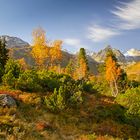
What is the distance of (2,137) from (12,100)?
32.2ft

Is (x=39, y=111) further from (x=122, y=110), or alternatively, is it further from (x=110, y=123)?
(x=122, y=110)

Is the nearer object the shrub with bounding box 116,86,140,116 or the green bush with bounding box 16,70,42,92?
the shrub with bounding box 116,86,140,116

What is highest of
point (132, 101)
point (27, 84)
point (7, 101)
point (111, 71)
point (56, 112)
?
point (111, 71)

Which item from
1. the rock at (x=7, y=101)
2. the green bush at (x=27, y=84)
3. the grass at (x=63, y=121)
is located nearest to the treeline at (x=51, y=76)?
the green bush at (x=27, y=84)

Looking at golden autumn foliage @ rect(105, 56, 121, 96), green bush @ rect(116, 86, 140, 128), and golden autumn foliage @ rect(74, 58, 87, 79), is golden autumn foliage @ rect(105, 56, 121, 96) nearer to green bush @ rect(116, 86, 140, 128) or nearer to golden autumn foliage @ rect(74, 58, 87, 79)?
golden autumn foliage @ rect(74, 58, 87, 79)

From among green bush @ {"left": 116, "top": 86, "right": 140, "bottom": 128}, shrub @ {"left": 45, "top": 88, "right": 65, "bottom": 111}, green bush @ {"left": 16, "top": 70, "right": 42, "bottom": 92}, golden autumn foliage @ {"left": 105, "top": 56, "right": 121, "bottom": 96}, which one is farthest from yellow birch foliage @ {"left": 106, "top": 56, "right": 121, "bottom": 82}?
shrub @ {"left": 45, "top": 88, "right": 65, "bottom": 111}

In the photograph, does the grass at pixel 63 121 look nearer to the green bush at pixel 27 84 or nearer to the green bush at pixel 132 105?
the green bush at pixel 132 105

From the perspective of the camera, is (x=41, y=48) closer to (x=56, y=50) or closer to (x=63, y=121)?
(x=56, y=50)

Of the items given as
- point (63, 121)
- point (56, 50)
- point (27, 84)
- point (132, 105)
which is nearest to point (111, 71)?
point (56, 50)

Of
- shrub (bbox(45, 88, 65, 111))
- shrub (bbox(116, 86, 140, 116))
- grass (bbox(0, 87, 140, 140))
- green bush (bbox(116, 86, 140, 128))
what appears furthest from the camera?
shrub (bbox(116, 86, 140, 116))

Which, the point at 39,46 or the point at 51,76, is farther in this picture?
the point at 39,46

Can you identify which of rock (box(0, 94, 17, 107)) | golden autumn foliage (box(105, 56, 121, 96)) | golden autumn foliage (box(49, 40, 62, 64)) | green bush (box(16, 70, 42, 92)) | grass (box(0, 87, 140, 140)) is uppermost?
golden autumn foliage (box(49, 40, 62, 64))

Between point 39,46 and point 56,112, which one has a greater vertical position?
point 39,46

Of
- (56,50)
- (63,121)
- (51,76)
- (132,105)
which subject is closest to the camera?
(63,121)
